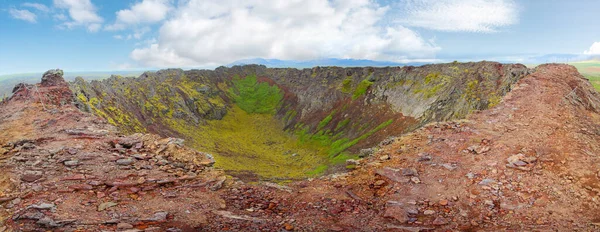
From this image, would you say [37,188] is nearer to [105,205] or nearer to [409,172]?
[105,205]

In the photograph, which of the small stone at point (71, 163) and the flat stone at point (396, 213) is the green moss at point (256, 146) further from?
the flat stone at point (396, 213)

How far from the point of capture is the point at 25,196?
13375 millimetres

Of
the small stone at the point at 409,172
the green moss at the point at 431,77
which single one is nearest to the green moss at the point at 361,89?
the green moss at the point at 431,77

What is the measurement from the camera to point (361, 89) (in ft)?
309

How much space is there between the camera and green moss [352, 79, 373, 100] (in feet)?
305

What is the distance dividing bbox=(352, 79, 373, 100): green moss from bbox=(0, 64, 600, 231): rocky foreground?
70.3 metres

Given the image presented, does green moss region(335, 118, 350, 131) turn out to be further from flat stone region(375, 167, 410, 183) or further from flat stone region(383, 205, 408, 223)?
flat stone region(383, 205, 408, 223)

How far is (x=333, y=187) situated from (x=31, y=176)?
15.5 meters

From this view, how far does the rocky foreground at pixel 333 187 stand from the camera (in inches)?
511

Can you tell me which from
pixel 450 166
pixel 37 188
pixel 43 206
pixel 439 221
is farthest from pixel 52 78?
pixel 439 221

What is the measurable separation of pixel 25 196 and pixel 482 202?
20944 millimetres

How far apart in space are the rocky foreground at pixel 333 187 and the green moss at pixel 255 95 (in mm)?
118963

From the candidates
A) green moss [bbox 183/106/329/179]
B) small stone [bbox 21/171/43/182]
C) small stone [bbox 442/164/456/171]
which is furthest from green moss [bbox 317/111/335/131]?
small stone [bbox 21/171/43/182]

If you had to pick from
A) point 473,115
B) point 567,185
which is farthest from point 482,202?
point 473,115
